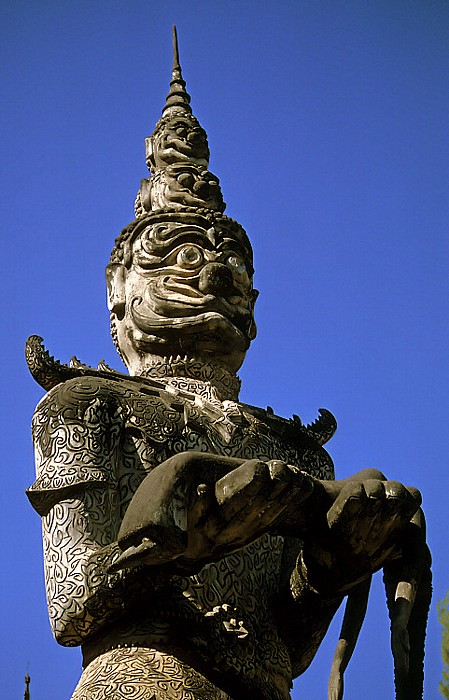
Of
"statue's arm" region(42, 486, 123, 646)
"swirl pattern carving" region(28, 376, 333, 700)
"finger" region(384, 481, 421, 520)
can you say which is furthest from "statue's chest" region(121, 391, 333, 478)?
"finger" region(384, 481, 421, 520)

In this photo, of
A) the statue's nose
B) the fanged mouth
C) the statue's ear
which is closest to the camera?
the fanged mouth

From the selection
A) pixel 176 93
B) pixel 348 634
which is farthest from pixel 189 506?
pixel 176 93

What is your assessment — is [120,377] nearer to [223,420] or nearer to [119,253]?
[223,420]

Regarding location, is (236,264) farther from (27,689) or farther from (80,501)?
(27,689)

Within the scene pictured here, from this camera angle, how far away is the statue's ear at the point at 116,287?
27.3 feet

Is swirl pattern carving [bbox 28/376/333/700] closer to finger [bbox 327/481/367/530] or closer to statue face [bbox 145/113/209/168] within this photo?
finger [bbox 327/481/367/530]

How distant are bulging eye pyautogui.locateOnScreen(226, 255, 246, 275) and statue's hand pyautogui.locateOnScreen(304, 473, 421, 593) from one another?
1907mm

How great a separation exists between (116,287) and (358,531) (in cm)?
253

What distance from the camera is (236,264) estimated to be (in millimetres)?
8250

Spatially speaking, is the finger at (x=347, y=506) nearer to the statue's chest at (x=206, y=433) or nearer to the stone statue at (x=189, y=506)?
the stone statue at (x=189, y=506)

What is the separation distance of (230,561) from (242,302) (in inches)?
70.6

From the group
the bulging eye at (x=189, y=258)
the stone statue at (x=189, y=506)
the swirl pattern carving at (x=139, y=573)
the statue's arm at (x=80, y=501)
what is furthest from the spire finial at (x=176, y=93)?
the statue's arm at (x=80, y=501)

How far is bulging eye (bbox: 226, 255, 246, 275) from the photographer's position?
8.21m

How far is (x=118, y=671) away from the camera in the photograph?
6441mm
